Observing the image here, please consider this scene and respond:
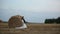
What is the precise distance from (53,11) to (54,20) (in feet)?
0.40

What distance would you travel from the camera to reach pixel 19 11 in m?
1.18

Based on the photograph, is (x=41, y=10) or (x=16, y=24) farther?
(x=41, y=10)

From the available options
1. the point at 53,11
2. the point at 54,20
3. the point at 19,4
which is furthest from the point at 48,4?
the point at 19,4

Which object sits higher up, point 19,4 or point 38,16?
point 19,4

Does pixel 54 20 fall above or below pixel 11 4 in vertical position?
below

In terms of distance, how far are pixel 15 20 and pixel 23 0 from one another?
1.25 feet

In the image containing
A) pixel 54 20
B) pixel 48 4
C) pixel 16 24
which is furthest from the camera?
pixel 48 4

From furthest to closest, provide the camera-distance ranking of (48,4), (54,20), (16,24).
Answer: (48,4), (54,20), (16,24)

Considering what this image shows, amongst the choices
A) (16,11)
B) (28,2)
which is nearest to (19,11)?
(16,11)

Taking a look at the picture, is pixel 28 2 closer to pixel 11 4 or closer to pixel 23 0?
pixel 23 0

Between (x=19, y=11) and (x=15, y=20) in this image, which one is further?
(x=19, y=11)

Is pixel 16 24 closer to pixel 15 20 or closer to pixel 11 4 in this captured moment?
pixel 15 20

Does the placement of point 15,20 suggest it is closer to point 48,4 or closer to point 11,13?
point 11,13

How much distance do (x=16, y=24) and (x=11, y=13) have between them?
12.4 inches
